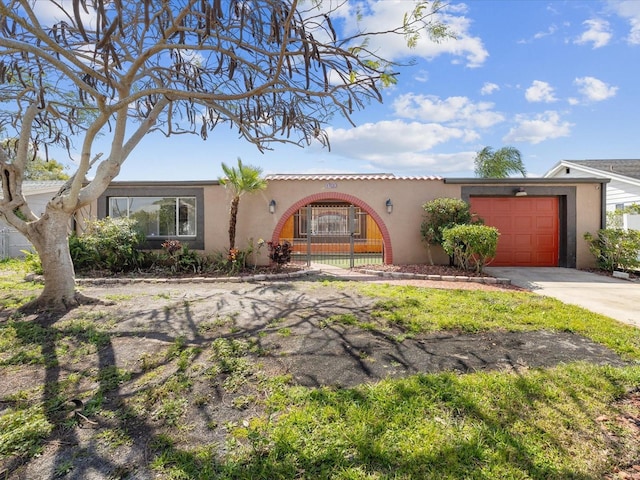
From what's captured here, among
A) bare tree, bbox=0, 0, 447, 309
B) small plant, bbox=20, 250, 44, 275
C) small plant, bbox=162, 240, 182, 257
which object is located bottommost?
small plant, bbox=20, 250, 44, 275

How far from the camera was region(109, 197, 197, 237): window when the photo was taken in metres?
11.2

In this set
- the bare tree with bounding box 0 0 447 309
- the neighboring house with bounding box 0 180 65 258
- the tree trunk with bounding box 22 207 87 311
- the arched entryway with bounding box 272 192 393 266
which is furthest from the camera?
the neighboring house with bounding box 0 180 65 258

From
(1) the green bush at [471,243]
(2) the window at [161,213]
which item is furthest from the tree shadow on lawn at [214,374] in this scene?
(2) the window at [161,213]

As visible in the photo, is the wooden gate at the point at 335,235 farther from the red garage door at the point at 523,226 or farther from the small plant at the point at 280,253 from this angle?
the red garage door at the point at 523,226

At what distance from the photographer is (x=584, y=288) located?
775 centimetres

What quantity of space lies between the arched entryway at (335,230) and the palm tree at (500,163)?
32.5 ft

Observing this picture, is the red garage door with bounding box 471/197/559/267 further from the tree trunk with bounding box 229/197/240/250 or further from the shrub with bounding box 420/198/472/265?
the tree trunk with bounding box 229/197/240/250

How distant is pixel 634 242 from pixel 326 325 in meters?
9.82

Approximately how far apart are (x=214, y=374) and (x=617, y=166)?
20665mm

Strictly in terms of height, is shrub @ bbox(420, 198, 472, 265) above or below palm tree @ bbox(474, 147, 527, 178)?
below

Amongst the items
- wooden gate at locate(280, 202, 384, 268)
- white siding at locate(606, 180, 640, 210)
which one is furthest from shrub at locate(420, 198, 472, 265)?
white siding at locate(606, 180, 640, 210)

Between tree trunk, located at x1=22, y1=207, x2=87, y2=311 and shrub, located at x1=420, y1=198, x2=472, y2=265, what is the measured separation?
9.01 metres

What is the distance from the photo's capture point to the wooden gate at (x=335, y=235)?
12143mm

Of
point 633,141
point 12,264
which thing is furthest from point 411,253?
point 633,141
